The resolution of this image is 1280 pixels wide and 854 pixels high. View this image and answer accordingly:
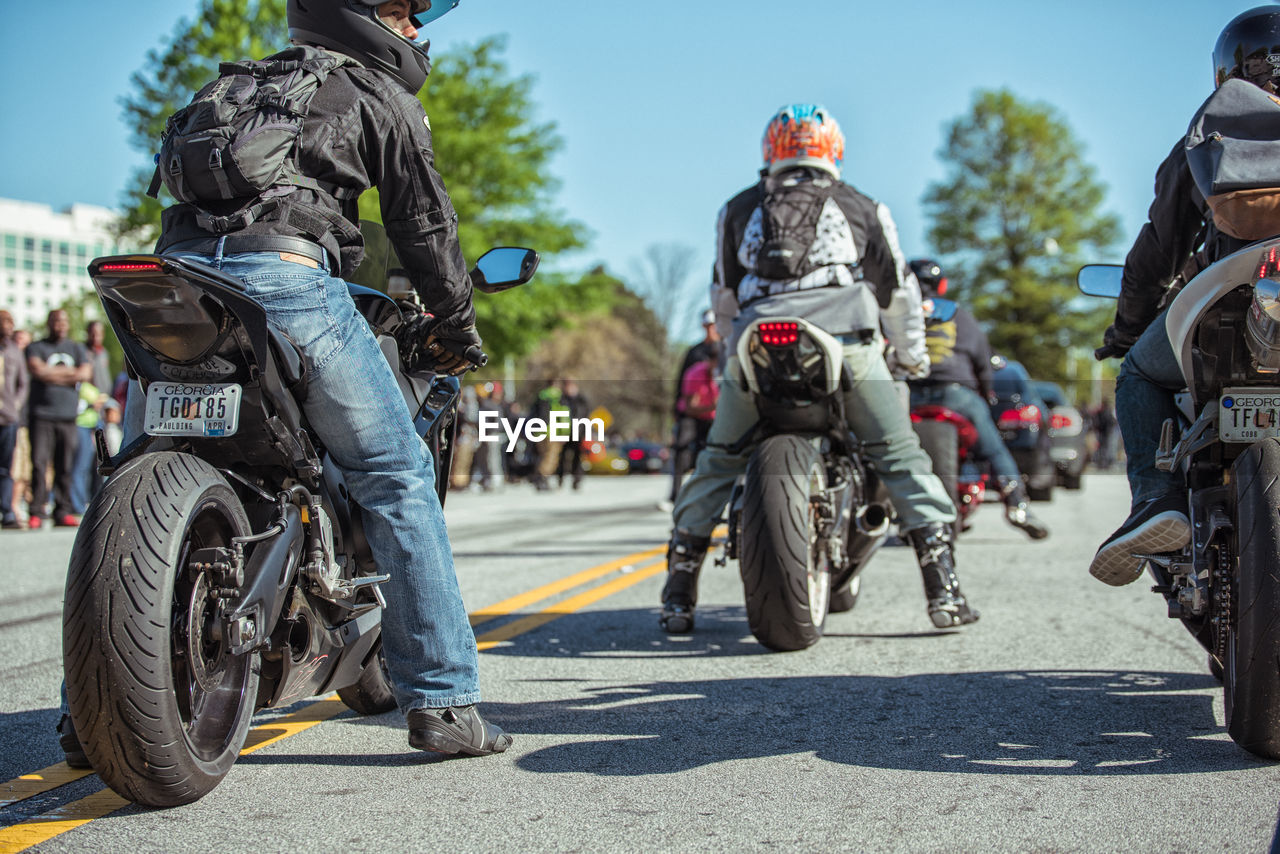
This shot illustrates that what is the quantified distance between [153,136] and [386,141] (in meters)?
28.8

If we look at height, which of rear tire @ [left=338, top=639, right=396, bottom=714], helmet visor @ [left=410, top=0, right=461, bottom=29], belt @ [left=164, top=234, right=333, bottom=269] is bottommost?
rear tire @ [left=338, top=639, right=396, bottom=714]

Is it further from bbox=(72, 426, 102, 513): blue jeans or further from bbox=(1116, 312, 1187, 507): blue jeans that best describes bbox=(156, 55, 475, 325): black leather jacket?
bbox=(72, 426, 102, 513): blue jeans

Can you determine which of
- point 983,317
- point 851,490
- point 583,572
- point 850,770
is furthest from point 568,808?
point 983,317

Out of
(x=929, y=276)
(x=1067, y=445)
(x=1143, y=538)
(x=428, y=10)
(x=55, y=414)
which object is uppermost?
(x=428, y=10)

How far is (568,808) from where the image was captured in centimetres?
289

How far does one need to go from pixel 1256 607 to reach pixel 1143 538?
0.49 metres

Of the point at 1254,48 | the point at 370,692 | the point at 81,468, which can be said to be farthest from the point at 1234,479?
the point at 81,468

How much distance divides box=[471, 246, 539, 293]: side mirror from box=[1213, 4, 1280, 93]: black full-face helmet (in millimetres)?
1866

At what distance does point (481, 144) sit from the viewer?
32531 mm

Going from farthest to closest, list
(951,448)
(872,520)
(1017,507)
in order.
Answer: (1017,507)
(951,448)
(872,520)

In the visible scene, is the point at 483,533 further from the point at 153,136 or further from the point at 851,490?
the point at 153,136

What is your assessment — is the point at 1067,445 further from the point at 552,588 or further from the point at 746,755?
the point at 746,755

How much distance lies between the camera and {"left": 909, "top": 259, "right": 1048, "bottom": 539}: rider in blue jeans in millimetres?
8828

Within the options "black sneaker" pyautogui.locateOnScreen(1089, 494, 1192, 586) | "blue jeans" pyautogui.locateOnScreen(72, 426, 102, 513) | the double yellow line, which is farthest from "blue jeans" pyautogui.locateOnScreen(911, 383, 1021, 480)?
"blue jeans" pyautogui.locateOnScreen(72, 426, 102, 513)
